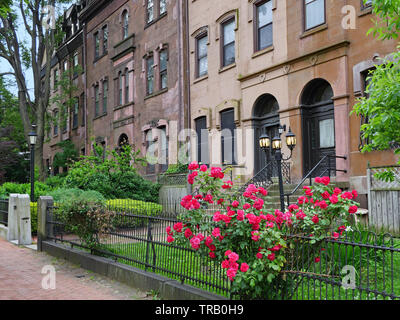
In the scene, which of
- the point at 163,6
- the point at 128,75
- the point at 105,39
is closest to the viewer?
the point at 163,6

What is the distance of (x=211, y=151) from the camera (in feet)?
63.3

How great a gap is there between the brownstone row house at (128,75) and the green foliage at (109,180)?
2971 mm

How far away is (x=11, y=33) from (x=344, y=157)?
21.4m

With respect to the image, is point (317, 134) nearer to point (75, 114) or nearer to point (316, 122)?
point (316, 122)

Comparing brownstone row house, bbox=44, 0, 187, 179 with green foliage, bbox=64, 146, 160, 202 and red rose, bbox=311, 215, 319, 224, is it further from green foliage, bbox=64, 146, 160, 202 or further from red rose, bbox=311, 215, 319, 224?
red rose, bbox=311, 215, 319, 224

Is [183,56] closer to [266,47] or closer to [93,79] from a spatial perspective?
[266,47]

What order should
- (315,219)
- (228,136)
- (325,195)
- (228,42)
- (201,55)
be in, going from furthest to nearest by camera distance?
(201,55), (228,42), (228,136), (325,195), (315,219)

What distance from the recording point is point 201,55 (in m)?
20.5

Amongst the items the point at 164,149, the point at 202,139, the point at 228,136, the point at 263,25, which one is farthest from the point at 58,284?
the point at 164,149

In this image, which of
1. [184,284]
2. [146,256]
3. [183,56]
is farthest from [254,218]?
[183,56]

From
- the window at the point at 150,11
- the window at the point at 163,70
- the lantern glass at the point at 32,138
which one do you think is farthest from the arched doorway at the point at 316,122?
the window at the point at 150,11

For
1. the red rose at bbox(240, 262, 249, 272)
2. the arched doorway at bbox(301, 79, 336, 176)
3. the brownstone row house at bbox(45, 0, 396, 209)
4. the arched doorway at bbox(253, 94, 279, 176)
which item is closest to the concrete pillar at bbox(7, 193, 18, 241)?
the brownstone row house at bbox(45, 0, 396, 209)

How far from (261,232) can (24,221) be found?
10799mm

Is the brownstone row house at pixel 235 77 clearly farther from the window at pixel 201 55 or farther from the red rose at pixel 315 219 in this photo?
the red rose at pixel 315 219
